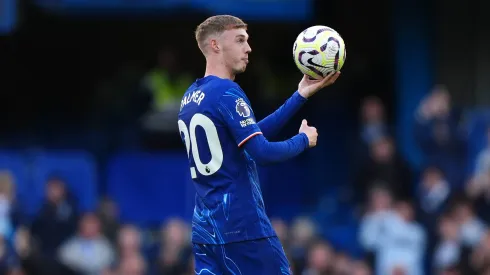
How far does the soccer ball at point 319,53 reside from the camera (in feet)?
23.6

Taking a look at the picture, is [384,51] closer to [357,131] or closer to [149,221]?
[357,131]

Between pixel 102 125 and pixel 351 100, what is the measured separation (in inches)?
137

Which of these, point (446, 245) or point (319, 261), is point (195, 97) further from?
point (446, 245)

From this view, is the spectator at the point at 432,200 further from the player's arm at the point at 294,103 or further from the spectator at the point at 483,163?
the player's arm at the point at 294,103

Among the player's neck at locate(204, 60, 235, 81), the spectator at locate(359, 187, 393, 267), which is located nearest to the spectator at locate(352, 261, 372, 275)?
the spectator at locate(359, 187, 393, 267)

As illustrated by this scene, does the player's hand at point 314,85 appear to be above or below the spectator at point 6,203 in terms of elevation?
above

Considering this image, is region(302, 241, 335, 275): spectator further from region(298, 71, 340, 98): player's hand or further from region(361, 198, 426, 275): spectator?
region(298, 71, 340, 98): player's hand

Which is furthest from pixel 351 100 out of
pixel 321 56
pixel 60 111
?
pixel 321 56

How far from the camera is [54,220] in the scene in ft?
45.2

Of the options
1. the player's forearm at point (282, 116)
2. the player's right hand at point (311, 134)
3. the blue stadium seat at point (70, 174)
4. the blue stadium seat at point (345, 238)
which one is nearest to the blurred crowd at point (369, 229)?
the blue stadium seat at point (345, 238)

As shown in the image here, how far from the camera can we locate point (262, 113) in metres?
16.2

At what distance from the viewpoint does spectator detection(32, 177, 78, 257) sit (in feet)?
45.2

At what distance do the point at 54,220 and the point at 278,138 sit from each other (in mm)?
3483

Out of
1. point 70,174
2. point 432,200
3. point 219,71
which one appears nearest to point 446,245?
point 432,200
